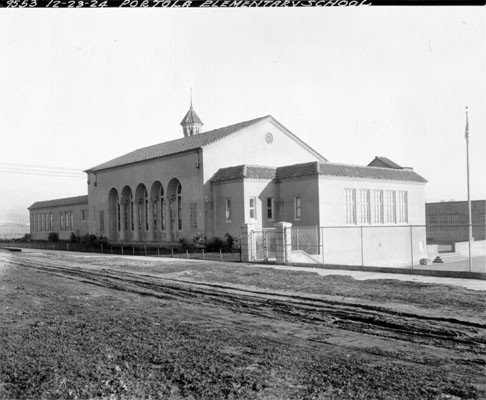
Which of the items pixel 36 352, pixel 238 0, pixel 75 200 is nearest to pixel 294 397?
pixel 36 352

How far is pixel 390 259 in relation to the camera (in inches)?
1366

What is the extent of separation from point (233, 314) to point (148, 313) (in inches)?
74.7

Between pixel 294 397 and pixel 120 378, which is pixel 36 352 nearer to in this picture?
pixel 120 378

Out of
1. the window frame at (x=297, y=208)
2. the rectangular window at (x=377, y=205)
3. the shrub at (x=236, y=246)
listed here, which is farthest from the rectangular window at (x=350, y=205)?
the shrub at (x=236, y=246)

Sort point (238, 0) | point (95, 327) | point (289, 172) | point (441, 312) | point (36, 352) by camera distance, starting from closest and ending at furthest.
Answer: point (238, 0) < point (36, 352) < point (95, 327) < point (441, 312) < point (289, 172)

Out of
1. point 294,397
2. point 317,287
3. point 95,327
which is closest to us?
point 294,397

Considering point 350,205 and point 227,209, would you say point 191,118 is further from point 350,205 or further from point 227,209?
point 350,205

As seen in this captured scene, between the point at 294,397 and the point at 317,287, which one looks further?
the point at 317,287

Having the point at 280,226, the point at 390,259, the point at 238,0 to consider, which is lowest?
the point at 390,259

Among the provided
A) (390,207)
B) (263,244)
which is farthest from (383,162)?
(263,244)

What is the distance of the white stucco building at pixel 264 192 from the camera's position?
32.3 meters

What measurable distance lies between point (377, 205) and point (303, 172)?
21.3 feet

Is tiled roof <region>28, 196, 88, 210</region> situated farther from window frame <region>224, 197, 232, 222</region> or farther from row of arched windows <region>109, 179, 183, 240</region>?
window frame <region>224, 197, 232, 222</region>

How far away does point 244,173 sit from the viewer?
32500mm
